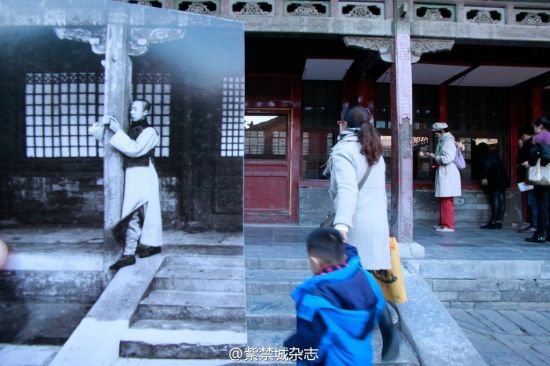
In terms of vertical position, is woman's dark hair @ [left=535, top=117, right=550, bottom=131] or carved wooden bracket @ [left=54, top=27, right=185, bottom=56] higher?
carved wooden bracket @ [left=54, top=27, right=185, bottom=56]

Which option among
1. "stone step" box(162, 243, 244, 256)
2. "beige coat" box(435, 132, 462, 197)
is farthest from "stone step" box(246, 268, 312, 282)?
"beige coat" box(435, 132, 462, 197)

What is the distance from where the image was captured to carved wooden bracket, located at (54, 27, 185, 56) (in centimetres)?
324

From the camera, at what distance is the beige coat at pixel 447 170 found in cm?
672

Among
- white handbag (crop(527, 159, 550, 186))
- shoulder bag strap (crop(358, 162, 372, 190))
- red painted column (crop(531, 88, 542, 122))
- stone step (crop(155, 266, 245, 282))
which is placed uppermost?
red painted column (crop(531, 88, 542, 122))

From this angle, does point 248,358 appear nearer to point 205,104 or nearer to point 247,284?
point 247,284

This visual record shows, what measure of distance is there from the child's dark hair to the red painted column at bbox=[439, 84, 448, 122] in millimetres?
6829

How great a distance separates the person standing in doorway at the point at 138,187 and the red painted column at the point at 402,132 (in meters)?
3.16

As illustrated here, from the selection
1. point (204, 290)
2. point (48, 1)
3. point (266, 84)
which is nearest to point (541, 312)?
point (204, 290)

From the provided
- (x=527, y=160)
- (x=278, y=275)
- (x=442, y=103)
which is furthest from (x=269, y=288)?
(x=442, y=103)

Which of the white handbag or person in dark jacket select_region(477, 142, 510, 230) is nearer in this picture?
the white handbag

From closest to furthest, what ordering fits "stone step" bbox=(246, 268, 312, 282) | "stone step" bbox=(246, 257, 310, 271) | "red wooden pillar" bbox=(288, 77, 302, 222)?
"stone step" bbox=(246, 268, 312, 282), "stone step" bbox=(246, 257, 310, 271), "red wooden pillar" bbox=(288, 77, 302, 222)

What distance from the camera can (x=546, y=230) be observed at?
6.43 m

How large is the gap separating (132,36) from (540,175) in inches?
225

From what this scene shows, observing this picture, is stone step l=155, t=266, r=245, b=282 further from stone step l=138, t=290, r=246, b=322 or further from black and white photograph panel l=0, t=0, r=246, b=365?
stone step l=138, t=290, r=246, b=322
